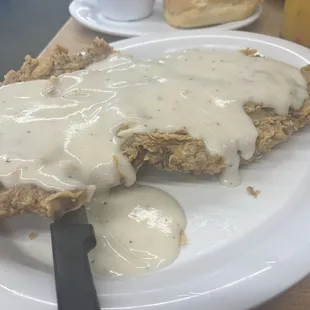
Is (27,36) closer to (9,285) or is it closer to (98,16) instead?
(98,16)

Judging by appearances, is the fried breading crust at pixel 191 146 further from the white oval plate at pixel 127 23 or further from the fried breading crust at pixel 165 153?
the white oval plate at pixel 127 23

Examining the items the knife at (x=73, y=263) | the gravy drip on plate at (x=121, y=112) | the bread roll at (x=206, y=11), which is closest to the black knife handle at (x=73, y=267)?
the knife at (x=73, y=263)

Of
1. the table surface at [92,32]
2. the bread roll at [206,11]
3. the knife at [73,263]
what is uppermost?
the bread roll at [206,11]

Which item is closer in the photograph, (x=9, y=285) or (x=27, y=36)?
(x=9, y=285)

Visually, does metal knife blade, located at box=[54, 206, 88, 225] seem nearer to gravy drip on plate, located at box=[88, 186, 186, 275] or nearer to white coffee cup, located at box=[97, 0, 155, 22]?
gravy drip on plate, located at box=[88, 186, 186, 275]

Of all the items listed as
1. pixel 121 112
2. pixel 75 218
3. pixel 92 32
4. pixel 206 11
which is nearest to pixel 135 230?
pixel 75 218

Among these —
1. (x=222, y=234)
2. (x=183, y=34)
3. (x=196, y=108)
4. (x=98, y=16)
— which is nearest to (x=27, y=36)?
(x=98, y=16)

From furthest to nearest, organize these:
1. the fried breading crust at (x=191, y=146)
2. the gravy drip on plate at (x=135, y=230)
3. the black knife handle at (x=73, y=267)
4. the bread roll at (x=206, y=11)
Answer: the bread roll at (x=206, y=11) < the fried breading crust at (x=191, y=146) < the gravy drip on plate at (x=135, y=230) < the black knife handle at (x=73, y=267)
